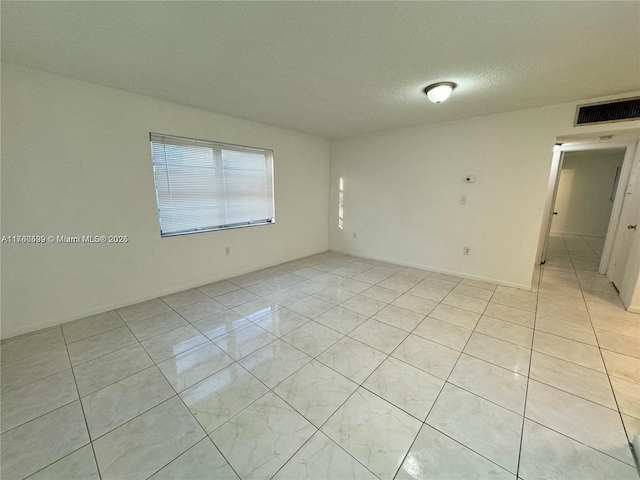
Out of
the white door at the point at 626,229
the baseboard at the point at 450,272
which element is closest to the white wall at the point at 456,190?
the baseboard at the point at 450,272

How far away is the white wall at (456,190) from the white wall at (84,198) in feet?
7.82

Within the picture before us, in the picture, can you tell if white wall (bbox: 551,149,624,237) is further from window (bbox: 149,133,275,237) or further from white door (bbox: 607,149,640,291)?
window (bbox: 149,133,275,237)

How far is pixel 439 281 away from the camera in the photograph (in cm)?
362

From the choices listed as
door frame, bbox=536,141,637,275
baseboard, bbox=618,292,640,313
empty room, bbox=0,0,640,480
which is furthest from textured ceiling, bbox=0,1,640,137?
baseboard, bbox=618,292,640,313

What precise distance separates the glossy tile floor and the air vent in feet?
6.78

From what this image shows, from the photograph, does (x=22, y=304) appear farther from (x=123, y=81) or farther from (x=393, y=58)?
(x=393, y=58)

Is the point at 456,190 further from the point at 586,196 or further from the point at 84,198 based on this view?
the point at 586,196

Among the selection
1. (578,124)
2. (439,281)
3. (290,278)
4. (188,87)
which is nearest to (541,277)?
(439,281)

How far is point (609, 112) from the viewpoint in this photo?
259cm

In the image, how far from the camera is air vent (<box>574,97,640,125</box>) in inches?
98.1

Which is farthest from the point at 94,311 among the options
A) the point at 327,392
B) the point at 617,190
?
the point at 617,190

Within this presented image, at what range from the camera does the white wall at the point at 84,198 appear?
213 centimetres

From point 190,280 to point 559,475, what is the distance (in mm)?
3692

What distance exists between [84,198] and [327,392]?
9.58 feet
